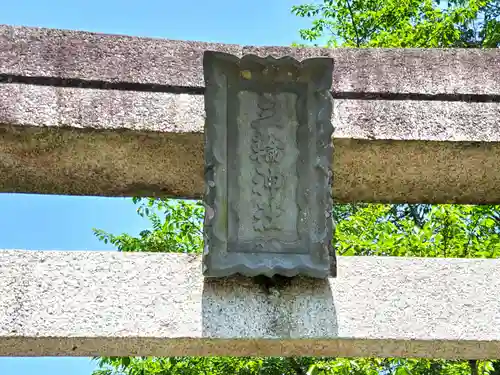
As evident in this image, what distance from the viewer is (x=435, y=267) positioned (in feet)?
8.13

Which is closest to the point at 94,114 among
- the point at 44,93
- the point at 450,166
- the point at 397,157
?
the point at 44,93

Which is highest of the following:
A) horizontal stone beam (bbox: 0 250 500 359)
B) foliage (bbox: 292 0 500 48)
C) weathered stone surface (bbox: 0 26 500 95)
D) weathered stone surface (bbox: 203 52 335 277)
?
foliage (bbox: 292 0 500 48)

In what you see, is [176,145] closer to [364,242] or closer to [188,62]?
[188,62]

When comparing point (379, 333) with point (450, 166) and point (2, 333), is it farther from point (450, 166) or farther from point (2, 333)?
point (2, 333)

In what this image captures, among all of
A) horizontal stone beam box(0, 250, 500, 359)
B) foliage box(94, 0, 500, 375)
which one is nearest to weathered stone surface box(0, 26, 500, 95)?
horizontal stone beam box(0, 250, 500, 359)

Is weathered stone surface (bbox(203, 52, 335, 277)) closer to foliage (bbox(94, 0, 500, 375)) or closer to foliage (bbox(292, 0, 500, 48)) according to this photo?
foliage (bbox(94, 0, 500, 375))

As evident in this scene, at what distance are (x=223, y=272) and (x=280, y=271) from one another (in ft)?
0.57

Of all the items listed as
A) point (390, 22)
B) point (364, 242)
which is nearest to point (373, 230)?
point (364, 242)

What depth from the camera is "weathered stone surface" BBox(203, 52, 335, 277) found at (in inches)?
91.8

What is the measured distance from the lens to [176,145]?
2.47m

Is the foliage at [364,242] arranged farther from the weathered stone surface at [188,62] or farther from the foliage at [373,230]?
the weathered stone surface at [188,62]

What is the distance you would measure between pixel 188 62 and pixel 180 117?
23 centimetres

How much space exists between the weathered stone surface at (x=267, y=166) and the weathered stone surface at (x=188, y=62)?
18 cm

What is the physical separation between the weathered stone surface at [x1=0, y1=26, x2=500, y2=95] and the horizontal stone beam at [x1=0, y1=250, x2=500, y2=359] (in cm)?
60
